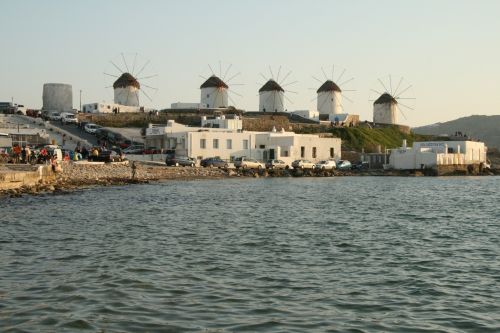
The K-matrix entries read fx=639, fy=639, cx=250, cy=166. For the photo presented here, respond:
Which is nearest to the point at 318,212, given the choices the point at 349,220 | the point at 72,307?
the point at 349,220

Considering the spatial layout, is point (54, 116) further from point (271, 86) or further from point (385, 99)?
point (385, 99)

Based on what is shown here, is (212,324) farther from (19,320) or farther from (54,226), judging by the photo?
(54,226)

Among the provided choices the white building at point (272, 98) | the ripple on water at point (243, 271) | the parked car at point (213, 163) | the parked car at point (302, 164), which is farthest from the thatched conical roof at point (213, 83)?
the ripple on water at point (243, 271)

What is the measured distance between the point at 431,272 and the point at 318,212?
634 inches

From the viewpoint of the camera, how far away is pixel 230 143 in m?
69.8

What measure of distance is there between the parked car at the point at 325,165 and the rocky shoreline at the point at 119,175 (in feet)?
4.76

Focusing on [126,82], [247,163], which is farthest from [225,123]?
[126,82]

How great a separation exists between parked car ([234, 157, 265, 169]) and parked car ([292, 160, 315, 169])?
4.68m

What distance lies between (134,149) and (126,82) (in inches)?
1721

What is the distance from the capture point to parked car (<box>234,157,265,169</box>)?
6631 centimetres

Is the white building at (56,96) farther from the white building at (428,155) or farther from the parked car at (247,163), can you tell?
the white building at (428,155)

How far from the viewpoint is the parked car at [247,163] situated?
218 ft

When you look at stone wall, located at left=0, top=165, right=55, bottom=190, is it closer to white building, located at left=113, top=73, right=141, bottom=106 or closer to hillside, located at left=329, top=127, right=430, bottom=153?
hillside, located at left=329, top=127, right=430, bottom=153

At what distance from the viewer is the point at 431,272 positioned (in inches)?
625
